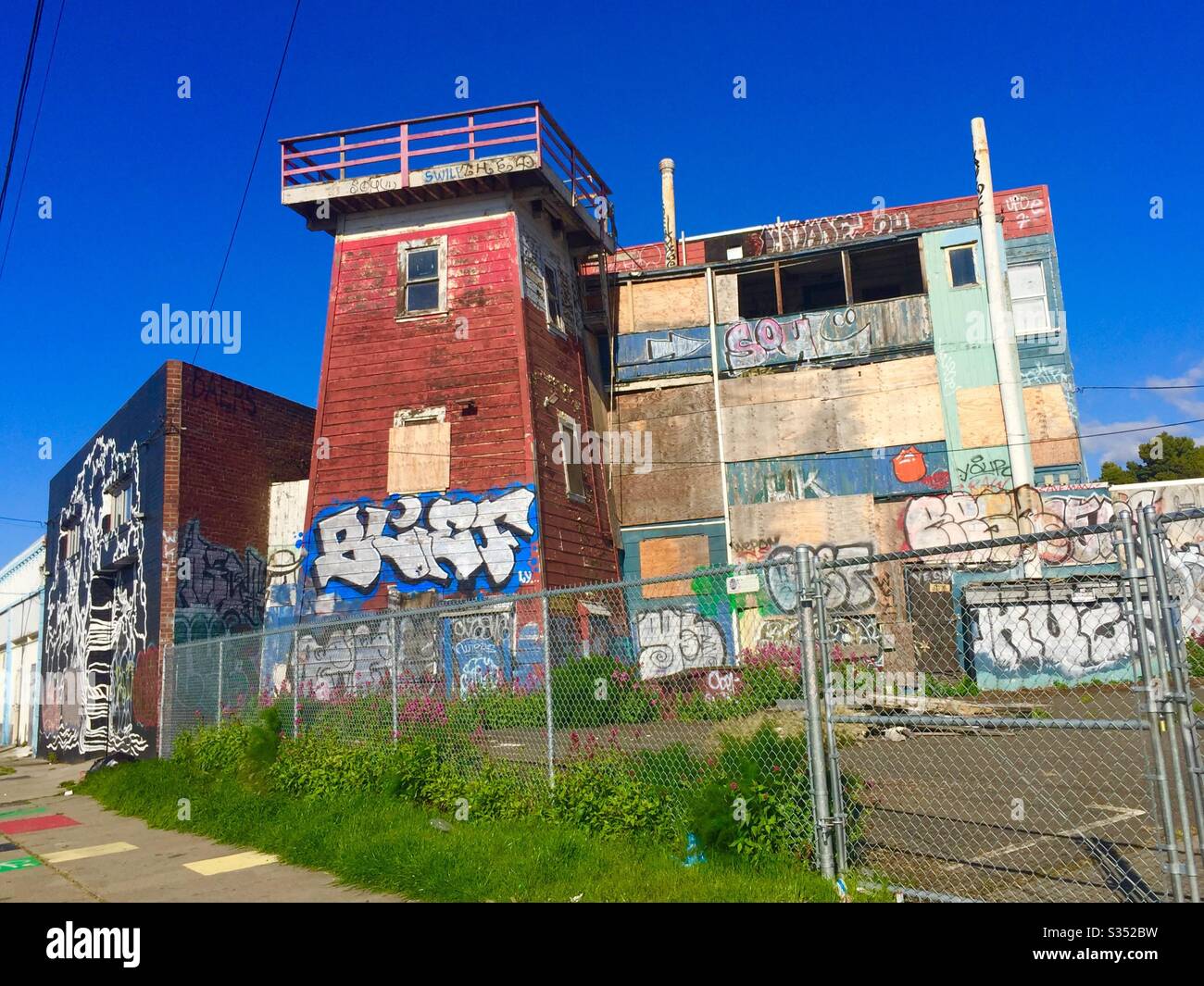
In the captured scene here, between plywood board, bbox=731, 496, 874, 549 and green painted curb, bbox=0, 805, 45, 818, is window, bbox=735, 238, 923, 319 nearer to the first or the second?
plywood board, bbox=731, 496, 874, 549

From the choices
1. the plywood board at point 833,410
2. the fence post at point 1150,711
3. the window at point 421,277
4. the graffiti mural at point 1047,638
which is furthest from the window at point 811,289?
the fence post at point 1150,711

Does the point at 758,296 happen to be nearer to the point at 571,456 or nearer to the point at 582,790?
the point at 571,456

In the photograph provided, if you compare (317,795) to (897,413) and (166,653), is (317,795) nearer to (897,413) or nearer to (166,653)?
(166,653)

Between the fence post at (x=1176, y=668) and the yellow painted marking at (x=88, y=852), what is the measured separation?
9458mm

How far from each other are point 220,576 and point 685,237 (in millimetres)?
17998

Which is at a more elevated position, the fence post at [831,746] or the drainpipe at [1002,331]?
the drainpipe at [1002,331]

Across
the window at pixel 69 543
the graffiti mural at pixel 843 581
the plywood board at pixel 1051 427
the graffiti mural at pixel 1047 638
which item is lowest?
the graffiti mural at pixel 1047 638

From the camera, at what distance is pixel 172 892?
7.11 m

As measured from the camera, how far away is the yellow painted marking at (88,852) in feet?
30.0

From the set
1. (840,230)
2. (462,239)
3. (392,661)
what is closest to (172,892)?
(392,661)

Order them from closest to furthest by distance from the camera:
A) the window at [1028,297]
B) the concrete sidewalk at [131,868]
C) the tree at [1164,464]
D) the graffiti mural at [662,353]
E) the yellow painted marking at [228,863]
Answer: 1. the concrete sidewalk at [131,868]
2. the yellow painted marking at [228,863]
3. the window at [1028,297]
4. the graffiti mural at [662,353]
5. the tree at [1164,464]

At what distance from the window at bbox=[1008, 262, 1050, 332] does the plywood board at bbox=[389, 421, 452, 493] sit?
1376cm

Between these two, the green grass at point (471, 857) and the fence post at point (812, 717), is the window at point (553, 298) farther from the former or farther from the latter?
the fence post at point (812, 717)

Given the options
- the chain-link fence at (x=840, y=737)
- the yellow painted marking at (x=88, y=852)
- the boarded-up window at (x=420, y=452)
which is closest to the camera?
the chain-link fence at (x=840, y=737)
